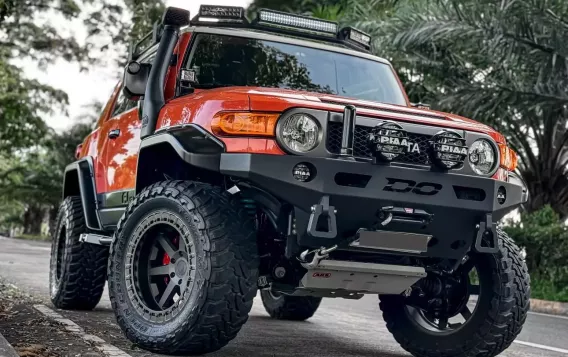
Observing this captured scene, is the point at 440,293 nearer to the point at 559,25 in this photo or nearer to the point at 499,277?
the point at 499,277

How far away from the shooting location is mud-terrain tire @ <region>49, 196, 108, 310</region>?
724cm

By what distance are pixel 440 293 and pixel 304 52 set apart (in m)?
1.95

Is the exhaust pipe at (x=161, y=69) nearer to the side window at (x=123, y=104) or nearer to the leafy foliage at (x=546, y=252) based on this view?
the side window at (x=123, y=104)

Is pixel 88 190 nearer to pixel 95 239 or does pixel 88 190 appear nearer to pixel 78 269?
pixel 95 239

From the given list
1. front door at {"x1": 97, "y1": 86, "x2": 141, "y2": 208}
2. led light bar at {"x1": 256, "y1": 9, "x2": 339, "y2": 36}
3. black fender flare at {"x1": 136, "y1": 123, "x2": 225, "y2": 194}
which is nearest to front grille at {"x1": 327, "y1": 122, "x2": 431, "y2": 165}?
black fender flare at {"x1": 136, "y1": 123, "x2": 225, "y2": 194}

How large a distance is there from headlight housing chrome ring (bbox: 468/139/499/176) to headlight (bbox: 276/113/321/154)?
1.01 metres

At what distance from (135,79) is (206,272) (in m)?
1.70

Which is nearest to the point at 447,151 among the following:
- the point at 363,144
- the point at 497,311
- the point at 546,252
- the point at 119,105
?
the point at 363,144

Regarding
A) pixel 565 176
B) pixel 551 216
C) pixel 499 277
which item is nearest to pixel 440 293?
pixel 499 277

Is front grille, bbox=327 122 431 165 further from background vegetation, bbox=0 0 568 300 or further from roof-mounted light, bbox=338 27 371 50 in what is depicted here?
background vegetation, bbox=0 0 568 300

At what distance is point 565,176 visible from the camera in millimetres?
17922

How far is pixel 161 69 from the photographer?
18.2 ft

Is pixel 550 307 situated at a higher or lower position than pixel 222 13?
lower

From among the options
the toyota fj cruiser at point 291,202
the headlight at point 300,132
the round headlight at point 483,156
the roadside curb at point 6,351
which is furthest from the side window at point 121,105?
the round headlight at point 483,156
